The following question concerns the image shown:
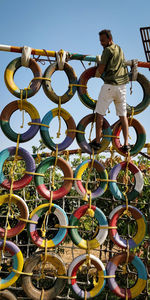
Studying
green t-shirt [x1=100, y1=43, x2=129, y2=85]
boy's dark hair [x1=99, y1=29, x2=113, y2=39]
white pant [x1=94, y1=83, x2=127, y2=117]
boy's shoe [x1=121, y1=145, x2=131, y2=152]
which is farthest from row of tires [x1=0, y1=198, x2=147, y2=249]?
boy's dark hair [x1=99, y1=29, x2=113, y2=39]

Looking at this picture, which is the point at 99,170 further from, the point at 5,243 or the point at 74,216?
the point at 5,243

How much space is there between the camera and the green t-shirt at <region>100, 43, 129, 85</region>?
2.97 m

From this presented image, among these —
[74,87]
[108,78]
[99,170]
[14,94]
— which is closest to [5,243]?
[99,170]

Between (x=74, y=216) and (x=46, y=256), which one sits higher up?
(x=74, y=216)

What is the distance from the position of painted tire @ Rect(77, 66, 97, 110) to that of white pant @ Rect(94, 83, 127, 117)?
0.10 meters

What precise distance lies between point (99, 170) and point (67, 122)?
598 millimetres

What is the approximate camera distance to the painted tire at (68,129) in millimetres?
3039

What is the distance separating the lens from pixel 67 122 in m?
3.11

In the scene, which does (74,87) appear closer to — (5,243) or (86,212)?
(86,212)

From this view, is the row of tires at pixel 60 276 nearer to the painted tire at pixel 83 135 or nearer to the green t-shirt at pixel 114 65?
the painted tire at pixel 83 135

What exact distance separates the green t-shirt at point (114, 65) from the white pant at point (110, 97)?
5 centimetres

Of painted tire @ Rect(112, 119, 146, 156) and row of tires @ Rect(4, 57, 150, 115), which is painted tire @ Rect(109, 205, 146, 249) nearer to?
painted tire @ Rect(112, 119, 146, 156)

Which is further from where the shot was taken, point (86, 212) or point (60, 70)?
point (60, 70)

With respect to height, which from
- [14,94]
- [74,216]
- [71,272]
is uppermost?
[14,94]
